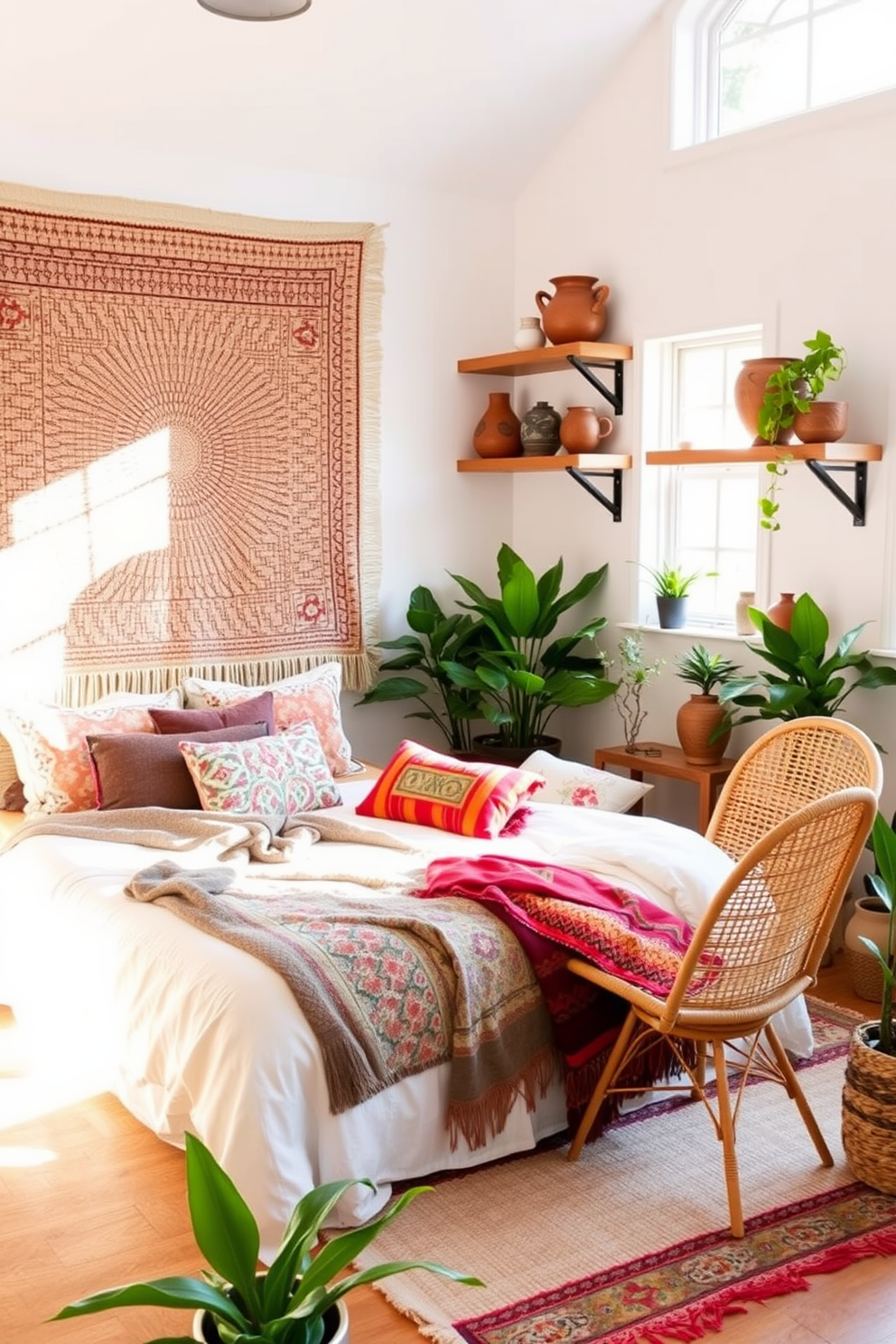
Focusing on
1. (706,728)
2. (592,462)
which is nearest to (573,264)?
(592,462)

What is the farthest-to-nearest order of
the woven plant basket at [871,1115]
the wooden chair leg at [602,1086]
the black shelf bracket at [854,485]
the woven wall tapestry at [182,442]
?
the woven wall tapestry at [182,442]
the black shelf bracket at [854,485]
the wooden chair leg at [602,1086]
the woven plant basket at [871,1115]

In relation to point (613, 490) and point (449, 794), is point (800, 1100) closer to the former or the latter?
point (449, 794)

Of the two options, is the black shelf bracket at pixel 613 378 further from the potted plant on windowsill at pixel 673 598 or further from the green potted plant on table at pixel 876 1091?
the green potted plant on table at pixel 876 1091

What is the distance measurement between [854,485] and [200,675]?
2247 mm

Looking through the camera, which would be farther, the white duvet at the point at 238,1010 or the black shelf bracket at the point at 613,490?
the black shelf bracket at the point at 613,490

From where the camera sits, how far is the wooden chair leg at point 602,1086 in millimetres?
2932

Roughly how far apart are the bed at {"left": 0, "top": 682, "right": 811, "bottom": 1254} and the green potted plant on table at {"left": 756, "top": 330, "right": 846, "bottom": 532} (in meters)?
1.26

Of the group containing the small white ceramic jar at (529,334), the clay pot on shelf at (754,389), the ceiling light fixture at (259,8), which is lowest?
the clay pot on shelf at (754,389)

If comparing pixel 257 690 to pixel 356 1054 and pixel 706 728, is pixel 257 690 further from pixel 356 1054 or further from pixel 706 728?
pixel 356 1054

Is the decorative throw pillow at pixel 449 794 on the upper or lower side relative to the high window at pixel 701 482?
lower

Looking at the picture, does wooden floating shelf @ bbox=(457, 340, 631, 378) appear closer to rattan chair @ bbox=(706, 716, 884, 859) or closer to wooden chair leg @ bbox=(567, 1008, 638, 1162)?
rattan chair @ bbox=(706, 716, 884, 859)

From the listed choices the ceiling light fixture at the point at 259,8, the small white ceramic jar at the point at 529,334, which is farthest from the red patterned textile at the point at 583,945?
the small white ceramic jar at the point at 529,334

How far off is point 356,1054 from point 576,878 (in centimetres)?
75

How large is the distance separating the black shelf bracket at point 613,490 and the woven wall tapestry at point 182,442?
2.55 ft
